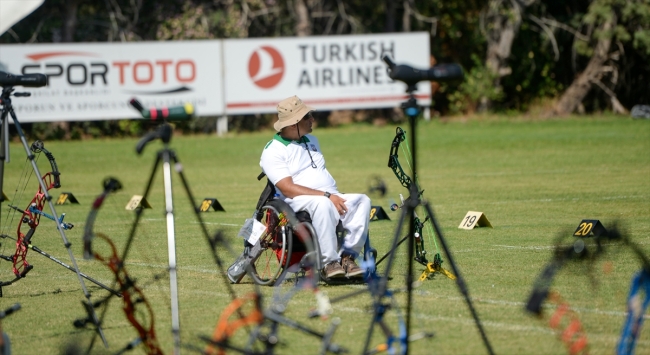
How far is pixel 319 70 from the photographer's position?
31.6 m

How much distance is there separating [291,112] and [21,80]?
8.83ft

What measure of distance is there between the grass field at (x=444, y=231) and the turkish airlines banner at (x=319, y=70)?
278cm

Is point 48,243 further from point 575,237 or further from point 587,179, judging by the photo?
point 587,179

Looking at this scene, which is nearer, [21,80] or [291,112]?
[21,80]

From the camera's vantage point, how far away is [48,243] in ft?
40.3

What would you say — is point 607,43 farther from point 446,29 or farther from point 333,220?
point 333,220

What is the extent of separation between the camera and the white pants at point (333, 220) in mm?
8711

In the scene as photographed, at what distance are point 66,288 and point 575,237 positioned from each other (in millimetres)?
5500

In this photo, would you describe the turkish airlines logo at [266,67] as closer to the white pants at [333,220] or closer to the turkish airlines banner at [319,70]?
the turkish airlines banner at [319,70]

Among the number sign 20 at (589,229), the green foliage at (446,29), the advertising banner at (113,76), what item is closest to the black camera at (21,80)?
the number sign 20 at (589,229)

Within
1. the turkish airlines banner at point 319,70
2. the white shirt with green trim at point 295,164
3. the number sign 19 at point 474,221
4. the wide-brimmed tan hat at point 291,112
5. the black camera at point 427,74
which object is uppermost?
the black camera at point 427,74

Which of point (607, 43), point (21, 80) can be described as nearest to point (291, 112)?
point (21, 80)

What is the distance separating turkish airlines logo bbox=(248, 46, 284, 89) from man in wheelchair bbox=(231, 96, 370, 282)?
21628 mm

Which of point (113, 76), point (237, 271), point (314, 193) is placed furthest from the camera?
point (113, 76)
